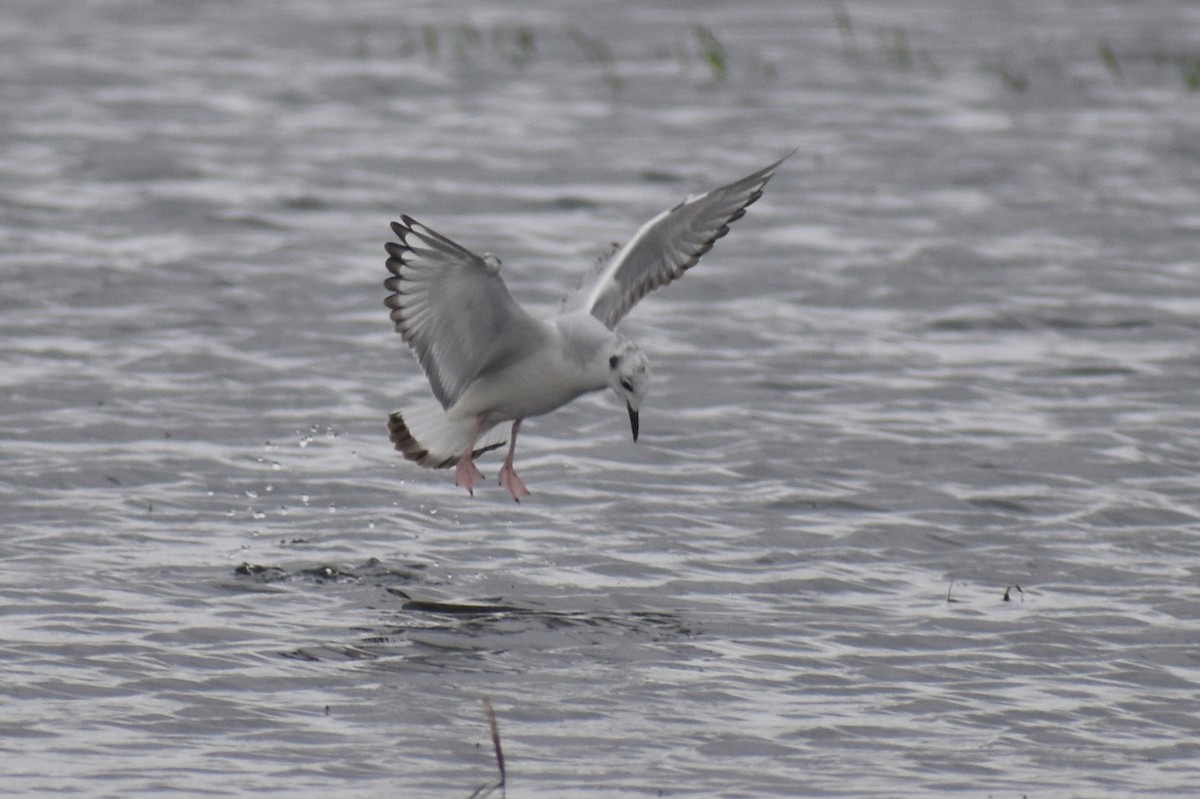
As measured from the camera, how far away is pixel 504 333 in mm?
9359

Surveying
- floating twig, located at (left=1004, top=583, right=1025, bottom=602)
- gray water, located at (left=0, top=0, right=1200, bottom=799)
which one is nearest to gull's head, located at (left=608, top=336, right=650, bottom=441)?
gray water, located at (left=0, top=0, right=1200, bottom=799)

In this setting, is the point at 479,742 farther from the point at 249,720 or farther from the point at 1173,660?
the point at 1173,660

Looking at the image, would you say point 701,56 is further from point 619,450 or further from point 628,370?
point 628,370

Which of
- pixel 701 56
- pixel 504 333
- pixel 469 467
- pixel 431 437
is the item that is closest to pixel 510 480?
pixel 469 467

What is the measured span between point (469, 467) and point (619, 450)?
1.99 metres

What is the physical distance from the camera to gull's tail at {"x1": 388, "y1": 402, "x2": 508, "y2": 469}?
10.0 metres

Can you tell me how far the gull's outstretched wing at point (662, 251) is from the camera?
1003 centimetres

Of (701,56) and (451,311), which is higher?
(701,56)

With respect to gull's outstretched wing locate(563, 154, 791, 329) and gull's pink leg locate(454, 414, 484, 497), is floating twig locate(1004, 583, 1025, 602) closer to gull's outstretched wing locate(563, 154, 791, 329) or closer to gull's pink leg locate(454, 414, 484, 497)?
gull's outstretched wing locate(563, 154, 791, 329)

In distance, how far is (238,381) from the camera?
1262 cm

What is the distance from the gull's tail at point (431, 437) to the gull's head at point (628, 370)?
1013 millimetres

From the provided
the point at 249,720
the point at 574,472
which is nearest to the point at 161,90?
the point at 574,472

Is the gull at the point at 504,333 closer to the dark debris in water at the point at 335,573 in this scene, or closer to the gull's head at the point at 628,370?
the gull's head at the point at 628,370

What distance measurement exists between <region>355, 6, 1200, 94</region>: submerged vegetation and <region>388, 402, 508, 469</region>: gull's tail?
1300cm
